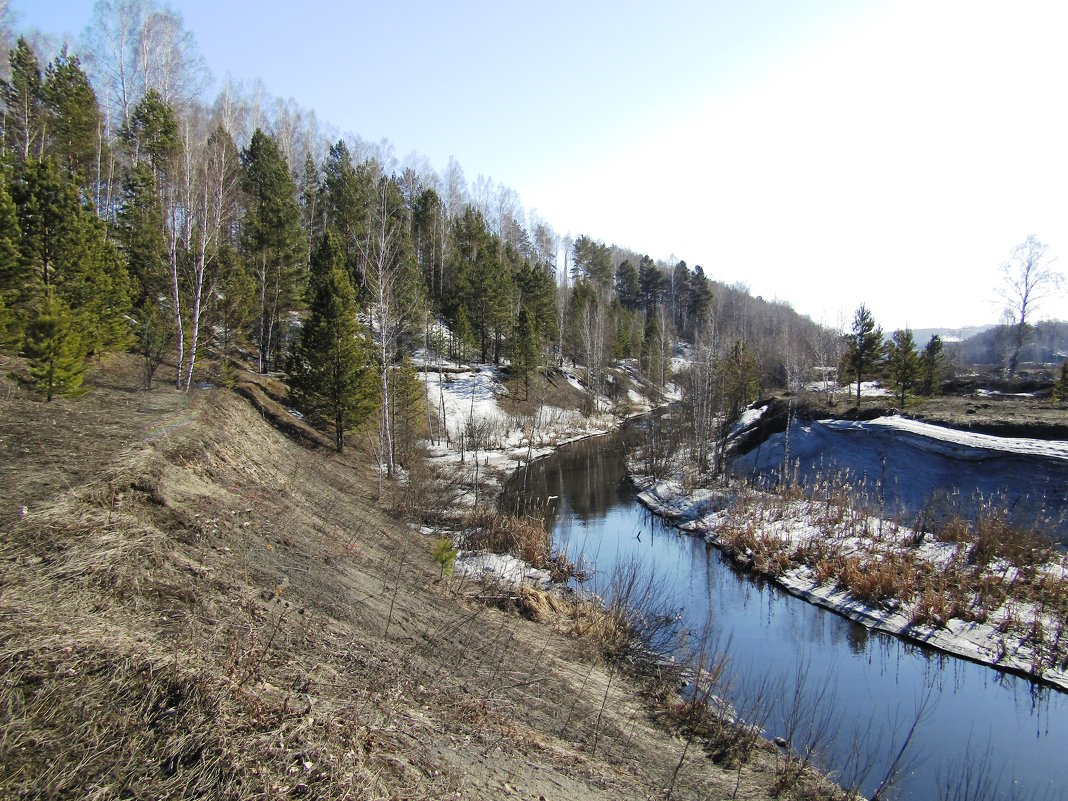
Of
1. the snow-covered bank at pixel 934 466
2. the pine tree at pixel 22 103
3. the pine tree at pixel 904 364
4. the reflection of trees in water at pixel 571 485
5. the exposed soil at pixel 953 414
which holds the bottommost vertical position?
the reflection of trees in water at pixel 571 485

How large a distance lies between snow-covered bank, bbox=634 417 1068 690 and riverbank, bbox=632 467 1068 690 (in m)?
0.02

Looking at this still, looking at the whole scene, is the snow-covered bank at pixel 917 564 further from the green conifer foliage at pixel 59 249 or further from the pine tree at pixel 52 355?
the green conifer foliage at pixel 59 249

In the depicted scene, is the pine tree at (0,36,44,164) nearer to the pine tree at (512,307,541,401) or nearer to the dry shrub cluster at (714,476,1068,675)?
the pine tree at (512,307,541,401)

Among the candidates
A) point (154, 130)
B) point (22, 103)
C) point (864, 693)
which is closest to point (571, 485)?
point (864, 693)

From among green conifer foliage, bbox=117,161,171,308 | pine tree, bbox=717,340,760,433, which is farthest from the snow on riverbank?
green conifer foliage, bbox=117,161,171,308

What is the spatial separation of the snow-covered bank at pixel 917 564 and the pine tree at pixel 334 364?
13414 mm

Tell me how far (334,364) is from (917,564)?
20080 mm

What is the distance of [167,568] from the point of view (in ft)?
18.3

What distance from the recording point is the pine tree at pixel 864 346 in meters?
36.8

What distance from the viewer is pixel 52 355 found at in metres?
10.2

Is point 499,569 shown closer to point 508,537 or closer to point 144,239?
point 508,537

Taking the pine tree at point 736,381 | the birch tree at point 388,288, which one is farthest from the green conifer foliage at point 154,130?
the pine tree at point 736,381

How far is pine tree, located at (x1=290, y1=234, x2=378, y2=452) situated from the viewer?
20625 millimetres

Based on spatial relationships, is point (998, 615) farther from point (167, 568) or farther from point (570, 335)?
point (570, 335)
